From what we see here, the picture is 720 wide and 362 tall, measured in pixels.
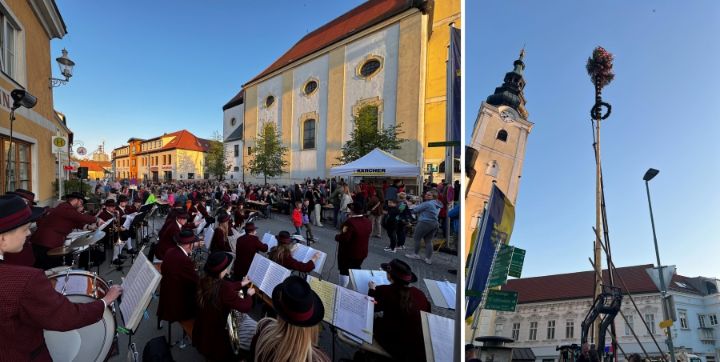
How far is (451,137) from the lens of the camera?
29.0 inches

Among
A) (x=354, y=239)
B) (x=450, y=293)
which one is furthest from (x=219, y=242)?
(x=450, y=293)

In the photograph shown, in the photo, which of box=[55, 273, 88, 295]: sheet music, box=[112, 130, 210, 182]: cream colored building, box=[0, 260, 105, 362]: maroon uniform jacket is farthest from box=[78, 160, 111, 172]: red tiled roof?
box=[0, 260, 105, 362]: maroon uniform jacket

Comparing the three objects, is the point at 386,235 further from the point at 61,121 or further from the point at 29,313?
the point at 61,121

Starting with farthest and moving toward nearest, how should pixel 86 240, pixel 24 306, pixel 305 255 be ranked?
pixel 86 240, pixel 305 255, pixel 24 306

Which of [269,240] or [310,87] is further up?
[310,87]

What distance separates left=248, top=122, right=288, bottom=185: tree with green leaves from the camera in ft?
12.7

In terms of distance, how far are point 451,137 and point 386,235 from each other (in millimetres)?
3582

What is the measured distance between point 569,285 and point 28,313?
69.7 inches

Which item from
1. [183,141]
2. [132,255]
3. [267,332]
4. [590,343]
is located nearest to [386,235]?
[267,332]

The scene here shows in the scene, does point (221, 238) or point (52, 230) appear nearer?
point (52, 230)

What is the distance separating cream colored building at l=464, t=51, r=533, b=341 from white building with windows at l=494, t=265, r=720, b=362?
10 cm

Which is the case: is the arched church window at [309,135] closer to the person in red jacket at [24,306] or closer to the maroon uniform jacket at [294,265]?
the maroon uniform jacket at [294,265]

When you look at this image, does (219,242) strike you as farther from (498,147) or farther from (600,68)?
(600,68)

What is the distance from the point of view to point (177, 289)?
2490mm
